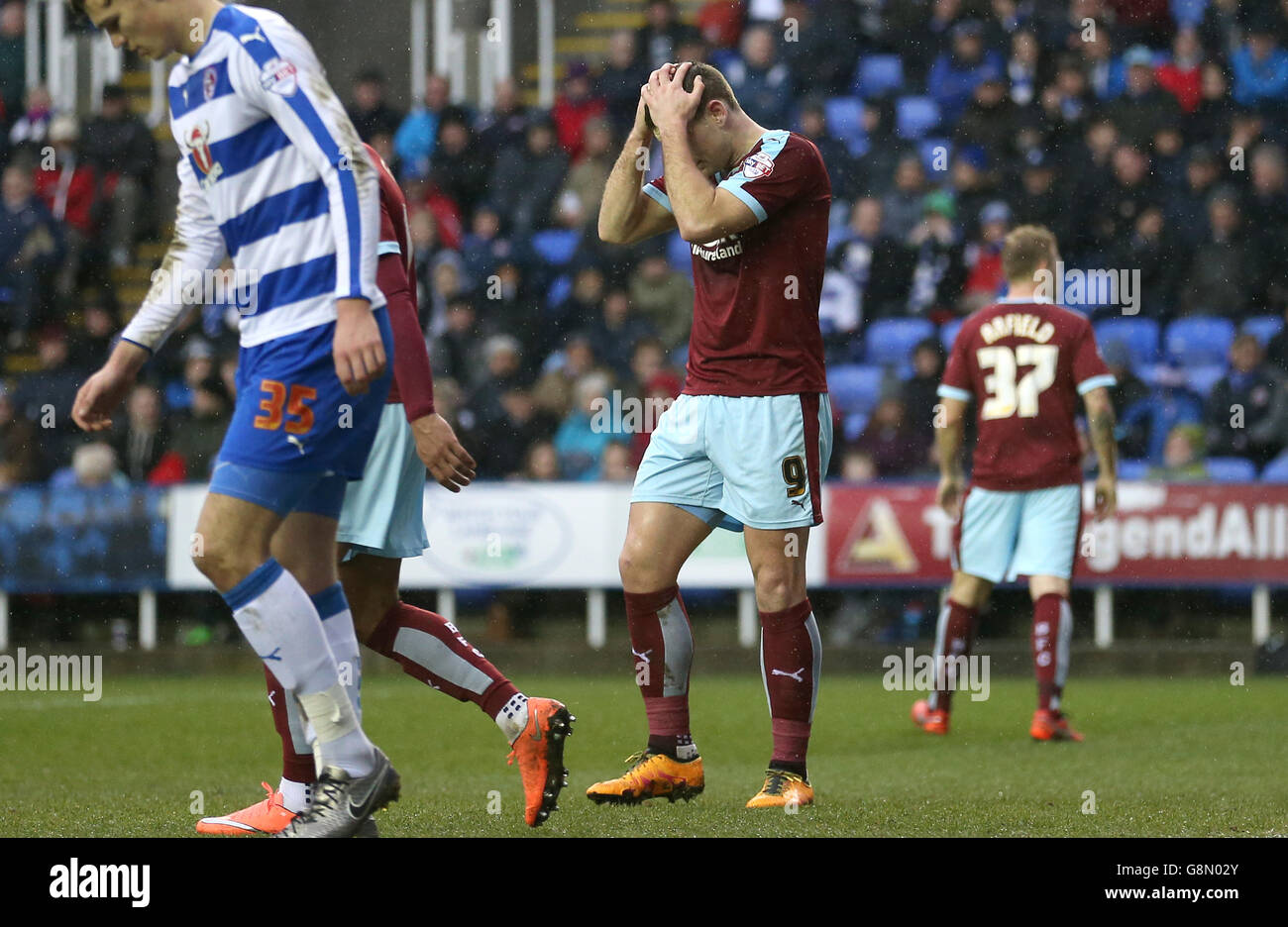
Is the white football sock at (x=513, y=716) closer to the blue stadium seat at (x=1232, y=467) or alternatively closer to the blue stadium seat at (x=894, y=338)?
the blue stadium seat at (x=1232, y=467)

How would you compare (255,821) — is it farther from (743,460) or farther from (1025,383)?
(1025,383)

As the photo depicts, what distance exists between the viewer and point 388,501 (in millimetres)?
4797

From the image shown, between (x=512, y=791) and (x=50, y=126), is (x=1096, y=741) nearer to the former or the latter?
(x=512, y=791)

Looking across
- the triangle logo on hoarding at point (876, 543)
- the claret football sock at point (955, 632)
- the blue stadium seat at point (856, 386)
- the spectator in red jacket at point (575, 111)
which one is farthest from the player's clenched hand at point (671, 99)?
the spectator in red jacket at point (575, 111)

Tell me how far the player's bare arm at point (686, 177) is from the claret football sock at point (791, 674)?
1123mm

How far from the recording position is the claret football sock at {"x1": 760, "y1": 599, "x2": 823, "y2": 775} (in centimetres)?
504

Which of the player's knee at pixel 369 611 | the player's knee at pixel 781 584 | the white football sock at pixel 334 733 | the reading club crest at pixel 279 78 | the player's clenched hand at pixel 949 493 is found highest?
the reading club crest at pixel 279 78

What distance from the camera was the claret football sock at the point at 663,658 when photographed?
511cm

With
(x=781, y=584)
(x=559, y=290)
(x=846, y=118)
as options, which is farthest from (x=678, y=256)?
(x=781, y=584)

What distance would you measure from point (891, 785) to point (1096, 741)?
1.91 m

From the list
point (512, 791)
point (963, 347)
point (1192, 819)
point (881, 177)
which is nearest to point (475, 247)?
point (881, 177)

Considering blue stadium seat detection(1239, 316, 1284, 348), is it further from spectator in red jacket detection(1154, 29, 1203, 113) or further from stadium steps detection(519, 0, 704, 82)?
stadium steps detection(519, 0, 704, 82)

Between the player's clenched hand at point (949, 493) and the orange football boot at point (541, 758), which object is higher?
the player's clenched hand at point (949, 493)

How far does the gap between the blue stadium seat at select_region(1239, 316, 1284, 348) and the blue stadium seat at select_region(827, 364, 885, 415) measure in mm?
2651
